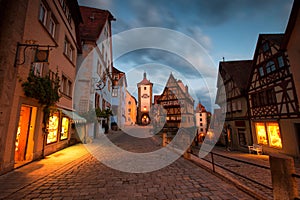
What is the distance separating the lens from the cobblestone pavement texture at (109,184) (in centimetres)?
341

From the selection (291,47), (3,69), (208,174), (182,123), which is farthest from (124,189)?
(182,123)

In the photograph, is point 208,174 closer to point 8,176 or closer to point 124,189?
point 124,189

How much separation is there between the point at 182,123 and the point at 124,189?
1013 inches

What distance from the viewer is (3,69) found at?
4.55 m

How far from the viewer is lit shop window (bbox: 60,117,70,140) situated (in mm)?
9383

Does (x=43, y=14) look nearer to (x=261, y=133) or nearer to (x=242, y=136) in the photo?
(x=261, y=133)

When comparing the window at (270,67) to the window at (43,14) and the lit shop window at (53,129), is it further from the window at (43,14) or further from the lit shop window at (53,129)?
the lit shop window at (53,129)

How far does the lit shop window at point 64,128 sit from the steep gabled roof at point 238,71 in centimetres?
1703

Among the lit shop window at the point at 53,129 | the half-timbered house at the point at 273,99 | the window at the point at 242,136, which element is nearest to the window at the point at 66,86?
the lit shop window at the point at 53,129

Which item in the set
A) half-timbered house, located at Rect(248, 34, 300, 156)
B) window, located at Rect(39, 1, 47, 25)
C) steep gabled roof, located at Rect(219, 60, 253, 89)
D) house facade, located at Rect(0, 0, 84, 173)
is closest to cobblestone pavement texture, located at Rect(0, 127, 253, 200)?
house facade, located at Rect(0, 0, 84, 173)

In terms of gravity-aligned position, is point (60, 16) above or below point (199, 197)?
above

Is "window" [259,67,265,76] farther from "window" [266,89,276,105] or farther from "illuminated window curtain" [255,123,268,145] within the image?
"illuminated window curtain" [255,123,268,145]

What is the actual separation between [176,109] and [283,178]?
2706 centimetres

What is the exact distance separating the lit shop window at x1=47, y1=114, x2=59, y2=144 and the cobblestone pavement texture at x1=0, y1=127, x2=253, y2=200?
249 cm
